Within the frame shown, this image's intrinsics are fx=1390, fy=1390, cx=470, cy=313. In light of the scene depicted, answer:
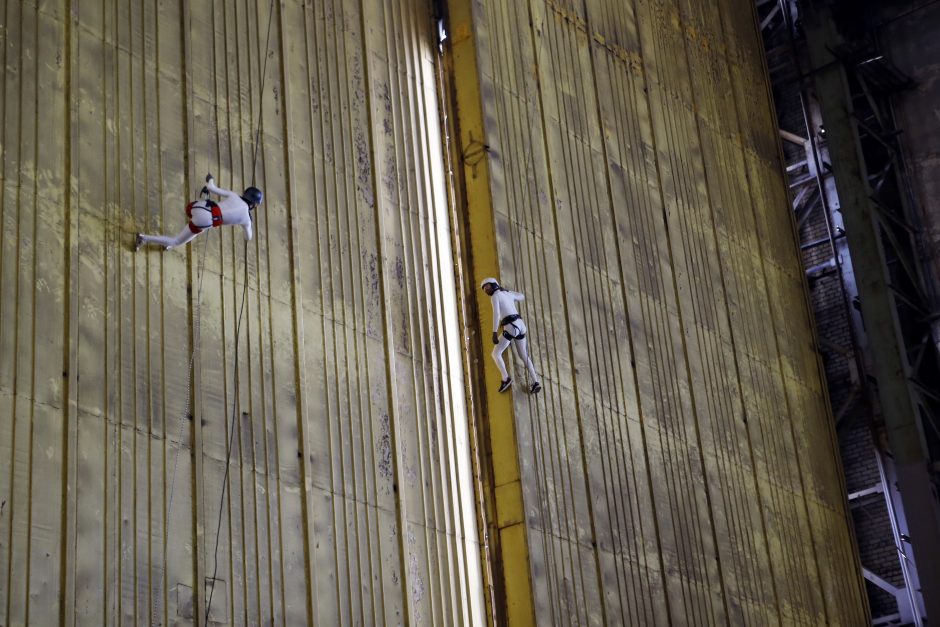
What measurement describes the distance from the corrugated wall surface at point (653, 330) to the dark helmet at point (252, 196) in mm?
4210

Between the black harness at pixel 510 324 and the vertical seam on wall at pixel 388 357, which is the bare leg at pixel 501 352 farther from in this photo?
the vertical seam on wall at pixel 388 357

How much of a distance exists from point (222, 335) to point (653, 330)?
7657 millimetres

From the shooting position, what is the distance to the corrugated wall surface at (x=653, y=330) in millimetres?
16172

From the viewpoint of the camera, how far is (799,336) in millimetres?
22344

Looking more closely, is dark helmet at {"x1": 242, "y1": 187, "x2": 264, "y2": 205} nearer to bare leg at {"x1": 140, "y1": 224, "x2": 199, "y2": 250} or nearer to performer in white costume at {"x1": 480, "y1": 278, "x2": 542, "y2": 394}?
bare leg at {"x1": 140, "y1": 224, "x2": 199, "y2": 250}

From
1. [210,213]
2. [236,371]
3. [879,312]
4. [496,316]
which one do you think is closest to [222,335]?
[236,371]

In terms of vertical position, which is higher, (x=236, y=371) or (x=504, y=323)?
(x=504, y=323)

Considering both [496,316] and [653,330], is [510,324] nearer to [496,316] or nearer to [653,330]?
[496,316]

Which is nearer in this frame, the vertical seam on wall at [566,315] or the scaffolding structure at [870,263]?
the vertical seam on wall at [566,315]

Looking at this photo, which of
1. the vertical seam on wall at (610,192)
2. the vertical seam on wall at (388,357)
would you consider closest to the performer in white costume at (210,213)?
the vertical seam on wall at (388,357)

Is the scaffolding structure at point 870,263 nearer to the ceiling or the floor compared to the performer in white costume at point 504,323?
nearer to the ceiling

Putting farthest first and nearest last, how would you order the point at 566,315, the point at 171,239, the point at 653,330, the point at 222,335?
the point at 653,330
the point at 566,315
the point at 222,335
the point at 171,239

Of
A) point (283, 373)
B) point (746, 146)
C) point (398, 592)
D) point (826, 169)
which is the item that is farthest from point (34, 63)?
point (826, 169)

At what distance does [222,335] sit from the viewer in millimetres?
12500
